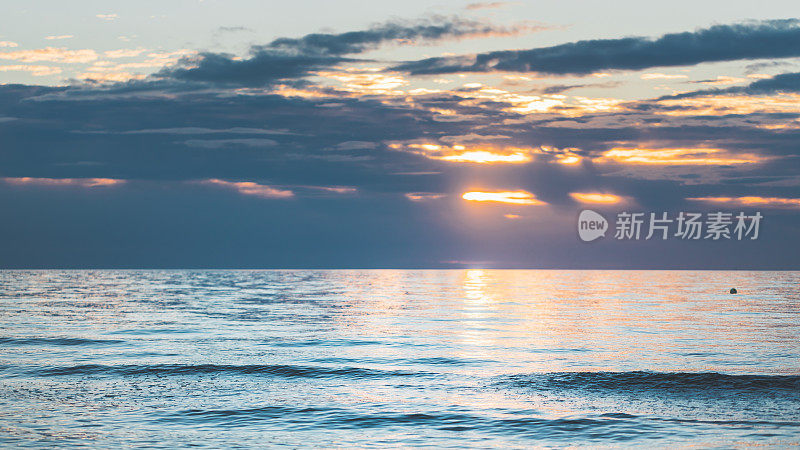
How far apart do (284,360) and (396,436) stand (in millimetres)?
16532

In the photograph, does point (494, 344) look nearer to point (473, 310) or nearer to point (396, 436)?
point (396, 436)

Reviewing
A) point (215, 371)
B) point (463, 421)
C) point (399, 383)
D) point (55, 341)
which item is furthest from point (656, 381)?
point (55, 341)

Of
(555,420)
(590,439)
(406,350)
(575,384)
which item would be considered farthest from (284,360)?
(590,439)

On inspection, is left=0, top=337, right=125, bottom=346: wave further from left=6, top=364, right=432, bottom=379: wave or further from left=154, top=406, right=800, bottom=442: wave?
left=154, top=406, right=800, bottom=442: wave

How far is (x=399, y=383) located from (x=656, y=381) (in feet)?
37.2

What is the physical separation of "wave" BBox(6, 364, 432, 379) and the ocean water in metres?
0.14

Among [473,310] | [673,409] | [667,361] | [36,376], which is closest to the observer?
[673,409]

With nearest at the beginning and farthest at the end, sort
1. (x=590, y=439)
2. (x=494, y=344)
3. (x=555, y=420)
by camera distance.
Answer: (x=590, y=439)
(x=555, y=420)
(x=494, y=344)

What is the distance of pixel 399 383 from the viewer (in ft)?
96.8

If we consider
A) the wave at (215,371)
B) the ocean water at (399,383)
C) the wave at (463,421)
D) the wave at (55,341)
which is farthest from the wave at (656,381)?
the wave at (55,341)

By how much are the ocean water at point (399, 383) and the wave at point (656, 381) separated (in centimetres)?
13

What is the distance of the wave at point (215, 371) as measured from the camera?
31734 mm

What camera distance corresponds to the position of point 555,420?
900 inches

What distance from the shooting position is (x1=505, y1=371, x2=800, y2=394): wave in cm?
2900
